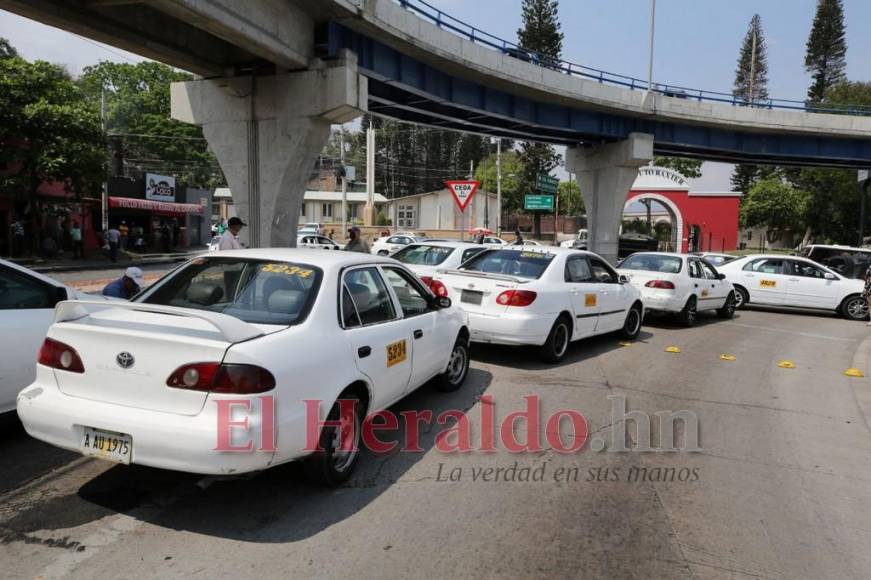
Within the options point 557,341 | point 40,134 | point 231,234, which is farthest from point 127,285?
point 40,134

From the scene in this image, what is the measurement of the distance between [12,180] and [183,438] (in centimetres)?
A: 2848

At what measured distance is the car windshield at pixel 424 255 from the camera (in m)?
11.9

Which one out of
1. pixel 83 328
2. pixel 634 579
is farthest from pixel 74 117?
pixel 634 579

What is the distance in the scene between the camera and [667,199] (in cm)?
5141

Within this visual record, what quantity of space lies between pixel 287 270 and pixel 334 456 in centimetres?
138

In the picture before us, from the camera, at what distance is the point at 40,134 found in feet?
86.9

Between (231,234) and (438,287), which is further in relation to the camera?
(231,234)

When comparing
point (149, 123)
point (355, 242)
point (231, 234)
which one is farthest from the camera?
point (149, 123)

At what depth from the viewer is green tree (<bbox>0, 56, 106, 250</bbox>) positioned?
1021 inches

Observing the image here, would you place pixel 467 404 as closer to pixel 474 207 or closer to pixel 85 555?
pixel 85 555

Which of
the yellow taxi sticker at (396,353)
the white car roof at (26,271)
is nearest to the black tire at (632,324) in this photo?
the yellow taxi sticker at (396,353)

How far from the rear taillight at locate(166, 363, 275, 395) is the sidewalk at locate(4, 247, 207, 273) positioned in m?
22.5

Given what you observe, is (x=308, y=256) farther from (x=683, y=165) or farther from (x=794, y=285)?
(x=683, y=165)

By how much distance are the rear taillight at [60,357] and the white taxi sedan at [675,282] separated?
33.8 ft
